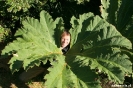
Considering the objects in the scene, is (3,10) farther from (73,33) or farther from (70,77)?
(70,77)

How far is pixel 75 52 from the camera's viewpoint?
4531 mm

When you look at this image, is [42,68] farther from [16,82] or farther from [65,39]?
[65,39]

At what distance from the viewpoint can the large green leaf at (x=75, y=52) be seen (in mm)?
3855

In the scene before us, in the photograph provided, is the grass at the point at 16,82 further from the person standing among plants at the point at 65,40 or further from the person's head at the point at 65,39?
the person's head at the point at 65,39

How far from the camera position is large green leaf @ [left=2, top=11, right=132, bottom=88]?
152 inches

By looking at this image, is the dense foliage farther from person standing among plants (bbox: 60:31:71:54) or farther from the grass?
the grass

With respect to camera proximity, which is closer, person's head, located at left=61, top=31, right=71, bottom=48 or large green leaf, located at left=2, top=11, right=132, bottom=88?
large green leaf, located at left=2, top=11, right=132, bottom=88

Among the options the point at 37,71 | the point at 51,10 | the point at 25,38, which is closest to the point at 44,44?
the point at 25,38

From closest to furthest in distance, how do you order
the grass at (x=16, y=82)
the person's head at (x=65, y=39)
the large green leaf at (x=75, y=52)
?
the large green leaf at (x=75, y=52) → the person's head at (x=65, y=39) → the grass at (x=16, y=82)

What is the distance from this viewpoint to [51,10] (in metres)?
5.61

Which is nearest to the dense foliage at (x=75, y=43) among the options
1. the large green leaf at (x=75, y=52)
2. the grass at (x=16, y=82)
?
the large green leaf at (x=75, y=52)

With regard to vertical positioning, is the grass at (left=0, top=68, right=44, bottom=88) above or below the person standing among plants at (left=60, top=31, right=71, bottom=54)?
below

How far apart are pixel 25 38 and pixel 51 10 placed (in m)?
1.58

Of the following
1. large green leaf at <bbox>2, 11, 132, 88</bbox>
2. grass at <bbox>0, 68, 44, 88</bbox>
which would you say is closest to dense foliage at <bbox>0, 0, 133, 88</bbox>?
large green leaf at <bbox>2, 11, 132, 88</bbox>
